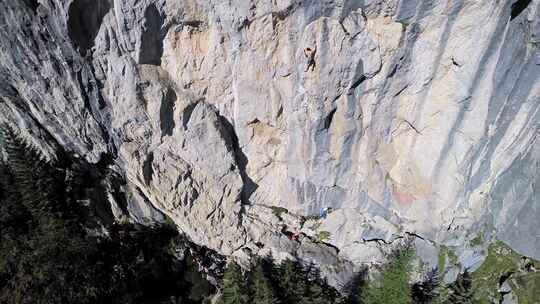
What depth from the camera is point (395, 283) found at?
17859 mm

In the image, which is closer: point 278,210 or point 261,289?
point 261,289

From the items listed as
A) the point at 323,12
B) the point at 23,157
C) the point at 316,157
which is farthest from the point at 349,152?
the point at 23,157

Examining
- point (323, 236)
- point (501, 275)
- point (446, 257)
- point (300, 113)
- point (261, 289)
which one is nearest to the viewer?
point (300, 113)

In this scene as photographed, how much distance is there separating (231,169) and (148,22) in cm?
695

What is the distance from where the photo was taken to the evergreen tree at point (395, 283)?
17.7 metres

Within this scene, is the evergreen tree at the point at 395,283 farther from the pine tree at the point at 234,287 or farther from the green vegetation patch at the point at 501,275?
the pine tree at the point at 234,287

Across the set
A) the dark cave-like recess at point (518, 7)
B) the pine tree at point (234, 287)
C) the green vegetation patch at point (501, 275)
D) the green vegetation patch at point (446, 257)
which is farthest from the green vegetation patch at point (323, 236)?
the dark cave-like recess at point (518, 7)

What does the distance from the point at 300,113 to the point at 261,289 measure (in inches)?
345

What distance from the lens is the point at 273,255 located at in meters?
19.3

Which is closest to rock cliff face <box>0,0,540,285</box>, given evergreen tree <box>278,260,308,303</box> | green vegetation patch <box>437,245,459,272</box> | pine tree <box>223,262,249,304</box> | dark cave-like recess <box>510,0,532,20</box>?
dark cave-like recess <box>510,0,532,20</box>

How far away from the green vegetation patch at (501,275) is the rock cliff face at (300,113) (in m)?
0.84

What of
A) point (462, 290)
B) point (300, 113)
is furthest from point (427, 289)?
point (300, 113)

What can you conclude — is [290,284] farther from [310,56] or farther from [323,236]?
[310,56]

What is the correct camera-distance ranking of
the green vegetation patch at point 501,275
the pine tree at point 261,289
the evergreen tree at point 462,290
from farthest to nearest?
the green vegetation patch at point 501,275 < the evergreen tree at point 462,290 < the pine tree at point 261,289
